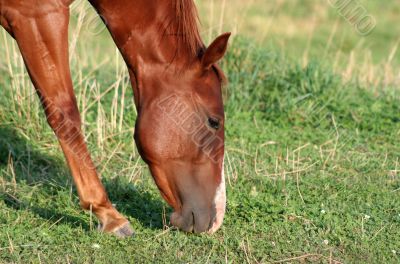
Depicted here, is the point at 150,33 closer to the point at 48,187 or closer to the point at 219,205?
the point at 219,205

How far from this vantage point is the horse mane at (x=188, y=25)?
3973 millimetres

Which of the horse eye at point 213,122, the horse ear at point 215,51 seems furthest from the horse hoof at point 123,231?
the horse ear at point 215,51

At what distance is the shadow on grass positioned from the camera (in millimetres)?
4391

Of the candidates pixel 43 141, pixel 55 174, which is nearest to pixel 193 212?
pixel 55 174

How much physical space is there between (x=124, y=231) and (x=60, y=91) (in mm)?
803

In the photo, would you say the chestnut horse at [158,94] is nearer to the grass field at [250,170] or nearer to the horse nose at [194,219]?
the horse nose at [194,219]

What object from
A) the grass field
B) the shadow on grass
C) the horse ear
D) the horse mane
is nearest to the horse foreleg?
the grass field

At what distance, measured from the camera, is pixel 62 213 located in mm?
4375

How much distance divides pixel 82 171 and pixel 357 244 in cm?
149

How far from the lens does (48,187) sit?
4.80 metres

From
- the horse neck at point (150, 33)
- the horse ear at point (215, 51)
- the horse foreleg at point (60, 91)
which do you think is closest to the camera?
the horse ear at point (215, 51)

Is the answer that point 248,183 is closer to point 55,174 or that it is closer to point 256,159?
point 256,159

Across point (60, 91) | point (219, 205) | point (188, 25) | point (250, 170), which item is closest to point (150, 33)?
point (188, 25)

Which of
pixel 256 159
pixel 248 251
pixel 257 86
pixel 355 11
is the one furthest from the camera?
pixel 355 11
